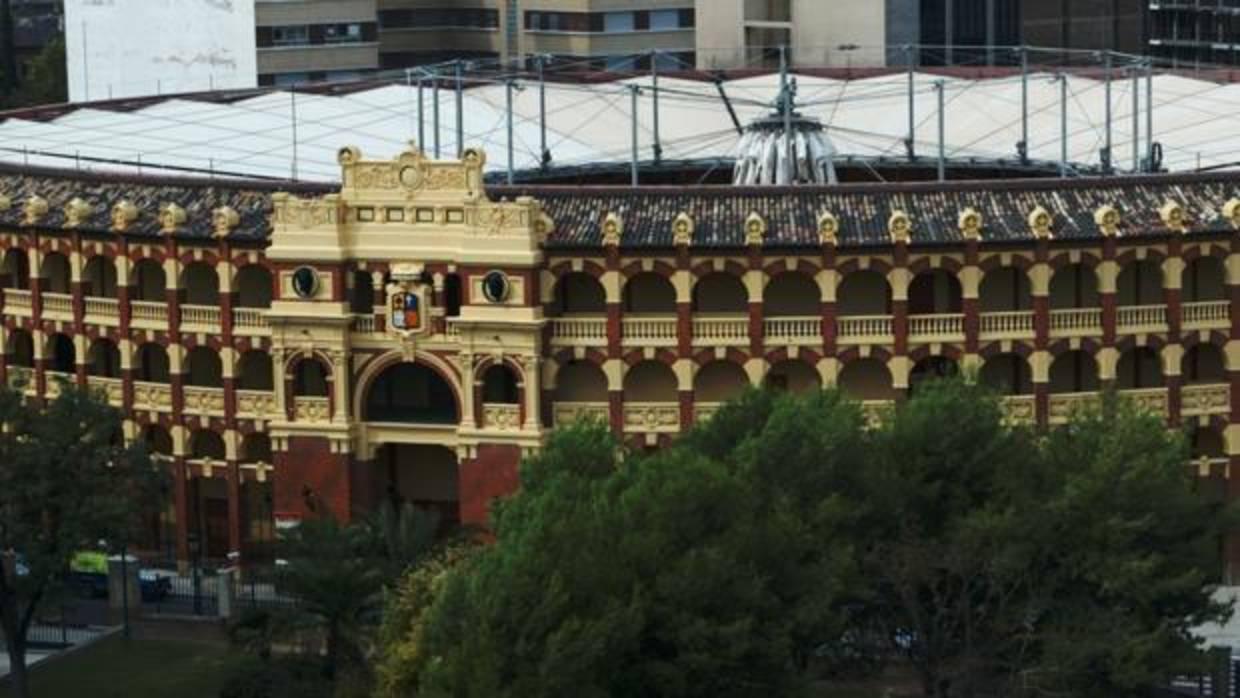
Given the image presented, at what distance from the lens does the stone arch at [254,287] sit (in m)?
159

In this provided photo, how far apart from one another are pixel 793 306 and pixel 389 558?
25777 millimetres

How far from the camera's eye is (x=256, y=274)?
159250 mm

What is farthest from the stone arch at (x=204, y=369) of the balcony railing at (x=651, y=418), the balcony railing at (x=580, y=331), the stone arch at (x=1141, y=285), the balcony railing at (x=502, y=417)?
the stone arch at (x=1141, y=285)

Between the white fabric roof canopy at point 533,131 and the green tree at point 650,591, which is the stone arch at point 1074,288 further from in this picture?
the green tree at point 650,591

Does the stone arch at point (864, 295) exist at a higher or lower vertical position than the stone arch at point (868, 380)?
higher

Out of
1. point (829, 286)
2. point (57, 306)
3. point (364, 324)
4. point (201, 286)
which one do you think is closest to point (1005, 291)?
point (829, 286)

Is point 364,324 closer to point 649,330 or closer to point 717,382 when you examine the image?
point 649,330

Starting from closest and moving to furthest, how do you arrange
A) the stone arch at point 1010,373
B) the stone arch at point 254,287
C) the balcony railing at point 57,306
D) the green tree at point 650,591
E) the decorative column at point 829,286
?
the green tree at point 650,591
the decorative column at point 829,286
the stone arch at point 1010,373
the stone arch at point 254,287
the balcony railing at point 57,306

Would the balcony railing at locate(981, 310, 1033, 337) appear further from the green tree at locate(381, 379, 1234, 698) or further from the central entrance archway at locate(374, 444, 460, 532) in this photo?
the central entrance archway at locate(374, 444, 460, 532)

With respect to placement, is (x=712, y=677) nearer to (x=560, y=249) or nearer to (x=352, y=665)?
(x=352, y=665)

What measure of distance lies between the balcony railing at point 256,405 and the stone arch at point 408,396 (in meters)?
4.30

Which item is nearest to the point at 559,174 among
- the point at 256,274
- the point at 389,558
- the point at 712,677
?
the point at 256,274

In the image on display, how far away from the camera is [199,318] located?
15975 cm

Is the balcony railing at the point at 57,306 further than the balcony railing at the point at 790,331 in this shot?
Yes
